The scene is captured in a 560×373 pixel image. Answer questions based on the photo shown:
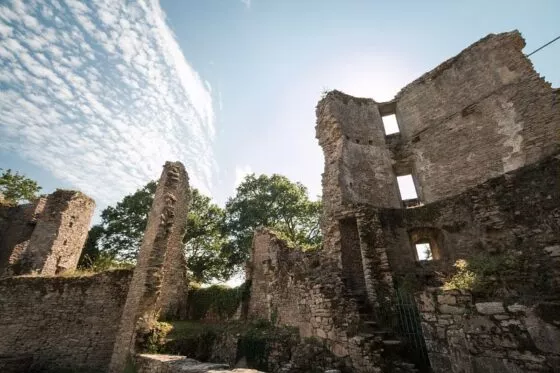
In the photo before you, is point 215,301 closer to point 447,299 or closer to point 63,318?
point 63,318

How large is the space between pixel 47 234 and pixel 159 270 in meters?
8.58

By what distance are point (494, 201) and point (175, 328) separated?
1187 cm

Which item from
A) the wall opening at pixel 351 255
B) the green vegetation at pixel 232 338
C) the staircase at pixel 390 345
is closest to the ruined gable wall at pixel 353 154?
the wall opening at pixel 351 255

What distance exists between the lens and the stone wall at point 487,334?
305 cm

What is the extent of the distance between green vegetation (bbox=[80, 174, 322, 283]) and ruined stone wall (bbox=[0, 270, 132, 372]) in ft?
36.8

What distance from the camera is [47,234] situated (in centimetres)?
1362

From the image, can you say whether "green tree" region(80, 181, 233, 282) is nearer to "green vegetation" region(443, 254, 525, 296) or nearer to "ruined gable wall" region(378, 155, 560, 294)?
"ruined gable wall" region(378, 155, 560, 294)

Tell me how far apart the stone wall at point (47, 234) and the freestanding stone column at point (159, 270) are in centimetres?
677

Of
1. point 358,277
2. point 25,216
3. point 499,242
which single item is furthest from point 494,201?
point 25,216

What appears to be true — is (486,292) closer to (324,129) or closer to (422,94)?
(324,129)

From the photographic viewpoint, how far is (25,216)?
16.7 m

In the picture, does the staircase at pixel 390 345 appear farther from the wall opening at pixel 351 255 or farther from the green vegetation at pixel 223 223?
the green vegetation at pixel 223 223

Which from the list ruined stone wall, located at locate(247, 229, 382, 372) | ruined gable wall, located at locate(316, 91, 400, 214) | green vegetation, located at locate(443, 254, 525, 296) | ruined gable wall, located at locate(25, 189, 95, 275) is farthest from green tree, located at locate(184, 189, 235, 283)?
green vegetation, located at locate(443, 254, 525, 296)

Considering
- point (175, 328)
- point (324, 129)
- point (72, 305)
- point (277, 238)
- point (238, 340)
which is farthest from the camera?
point (324, 129)
